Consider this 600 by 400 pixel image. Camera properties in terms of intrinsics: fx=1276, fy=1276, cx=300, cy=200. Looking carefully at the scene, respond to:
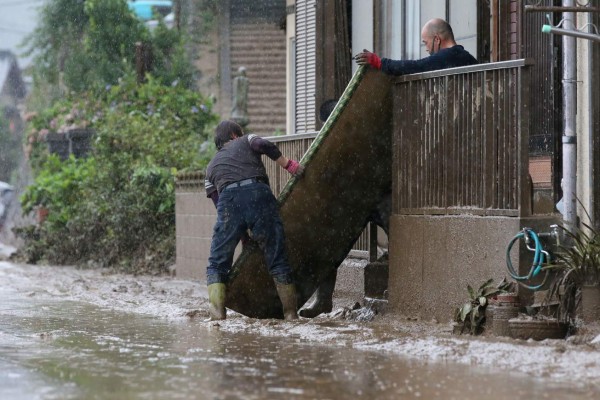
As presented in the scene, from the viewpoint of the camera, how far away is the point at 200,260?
1641 centimetres

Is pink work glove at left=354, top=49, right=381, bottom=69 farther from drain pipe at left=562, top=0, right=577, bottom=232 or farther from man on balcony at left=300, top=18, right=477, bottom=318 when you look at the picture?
drain pipe at left=562, top=0, right=577, bottom=232

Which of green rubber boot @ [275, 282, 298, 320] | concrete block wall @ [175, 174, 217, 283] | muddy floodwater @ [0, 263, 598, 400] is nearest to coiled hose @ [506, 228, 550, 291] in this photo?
muddy floodwater @ [0, 263, 598, 400]

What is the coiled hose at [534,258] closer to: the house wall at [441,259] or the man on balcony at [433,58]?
the house wall at [441,259]

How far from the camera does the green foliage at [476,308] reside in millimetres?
9211

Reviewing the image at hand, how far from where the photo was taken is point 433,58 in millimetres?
10703

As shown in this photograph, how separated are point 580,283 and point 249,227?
3114 mm

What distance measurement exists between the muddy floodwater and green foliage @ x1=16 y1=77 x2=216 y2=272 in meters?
8.33

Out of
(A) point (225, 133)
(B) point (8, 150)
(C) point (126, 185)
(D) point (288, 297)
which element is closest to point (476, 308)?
(D) point (288, 297)

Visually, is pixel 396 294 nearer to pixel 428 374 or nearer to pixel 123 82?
pixel 428 374

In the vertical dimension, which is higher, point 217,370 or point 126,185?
point 126,185

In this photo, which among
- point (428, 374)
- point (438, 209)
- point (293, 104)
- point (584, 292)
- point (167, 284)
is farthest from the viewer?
point (293, 104)

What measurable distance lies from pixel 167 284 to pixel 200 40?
17678mm

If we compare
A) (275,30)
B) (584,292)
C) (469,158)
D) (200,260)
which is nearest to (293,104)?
(200,260)

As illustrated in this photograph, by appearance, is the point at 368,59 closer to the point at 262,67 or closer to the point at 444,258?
the point at 444,258
